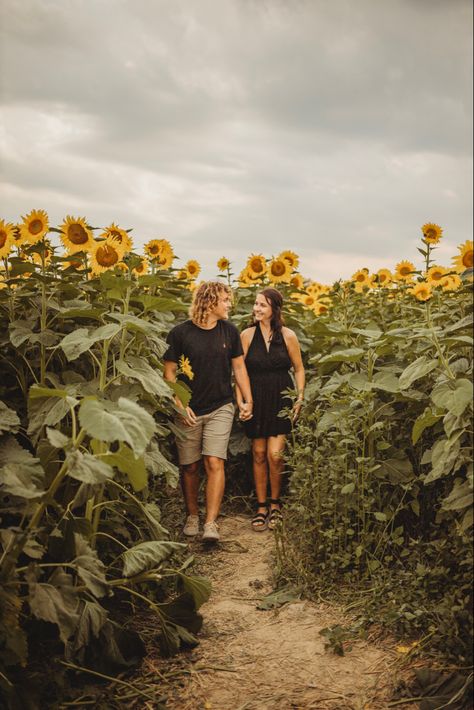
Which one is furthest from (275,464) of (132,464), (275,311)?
(132,464)

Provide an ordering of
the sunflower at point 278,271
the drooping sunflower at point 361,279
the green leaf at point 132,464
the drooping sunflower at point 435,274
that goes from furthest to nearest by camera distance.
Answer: the drooping sunflower at point 361,279 < the sunflower at point 278,271 < the drooping sunflower at point 435,274 < the green leaf at point 132,464

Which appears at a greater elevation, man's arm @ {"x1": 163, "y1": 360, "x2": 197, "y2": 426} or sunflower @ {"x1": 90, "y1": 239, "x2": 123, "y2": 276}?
sunflower @ {"x1": 90, "y1": 239, "x2": 123, "y2": 276}

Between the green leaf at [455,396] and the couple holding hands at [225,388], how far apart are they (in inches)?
84.1

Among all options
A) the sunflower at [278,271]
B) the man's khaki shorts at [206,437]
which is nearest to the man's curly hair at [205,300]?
the man's khaki shorts at [206,437]

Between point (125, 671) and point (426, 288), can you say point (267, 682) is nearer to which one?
point (125, 671)

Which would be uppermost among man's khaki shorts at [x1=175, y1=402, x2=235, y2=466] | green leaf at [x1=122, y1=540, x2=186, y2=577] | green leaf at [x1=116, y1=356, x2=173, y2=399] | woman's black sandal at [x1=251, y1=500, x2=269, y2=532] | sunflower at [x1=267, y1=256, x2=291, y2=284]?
sunflower at [x1=267, y1=256, x2=291, y2=284]

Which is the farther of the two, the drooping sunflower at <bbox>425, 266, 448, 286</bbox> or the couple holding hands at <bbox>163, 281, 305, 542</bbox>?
the couple holding hands at <bbox>163, 281, 305, 542</bbox>

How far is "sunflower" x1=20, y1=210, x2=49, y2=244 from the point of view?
396cm

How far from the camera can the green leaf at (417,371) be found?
313 centimetres

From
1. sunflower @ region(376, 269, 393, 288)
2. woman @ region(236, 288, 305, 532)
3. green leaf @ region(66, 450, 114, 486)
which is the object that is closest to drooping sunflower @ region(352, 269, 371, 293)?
sunflower @ region(376, 269, 393, 288)

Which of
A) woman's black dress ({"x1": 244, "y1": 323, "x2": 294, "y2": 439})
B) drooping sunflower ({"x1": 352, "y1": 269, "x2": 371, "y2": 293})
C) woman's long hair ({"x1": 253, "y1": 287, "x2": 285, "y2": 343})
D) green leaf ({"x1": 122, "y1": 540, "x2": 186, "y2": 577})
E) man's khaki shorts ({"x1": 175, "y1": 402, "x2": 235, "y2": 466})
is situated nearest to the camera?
green leaf ({"x1": 122, "y1": 540, "x2": 186, "y2": 577})

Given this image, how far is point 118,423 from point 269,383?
3.27m

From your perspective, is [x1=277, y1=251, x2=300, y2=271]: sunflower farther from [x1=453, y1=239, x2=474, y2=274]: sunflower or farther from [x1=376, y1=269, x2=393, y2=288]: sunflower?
[x1=453, y1=239, x2=474, y2=274]: sunflower

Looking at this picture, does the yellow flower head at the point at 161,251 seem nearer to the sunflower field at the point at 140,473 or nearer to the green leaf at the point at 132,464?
the sunflower field at the point at 140,473
